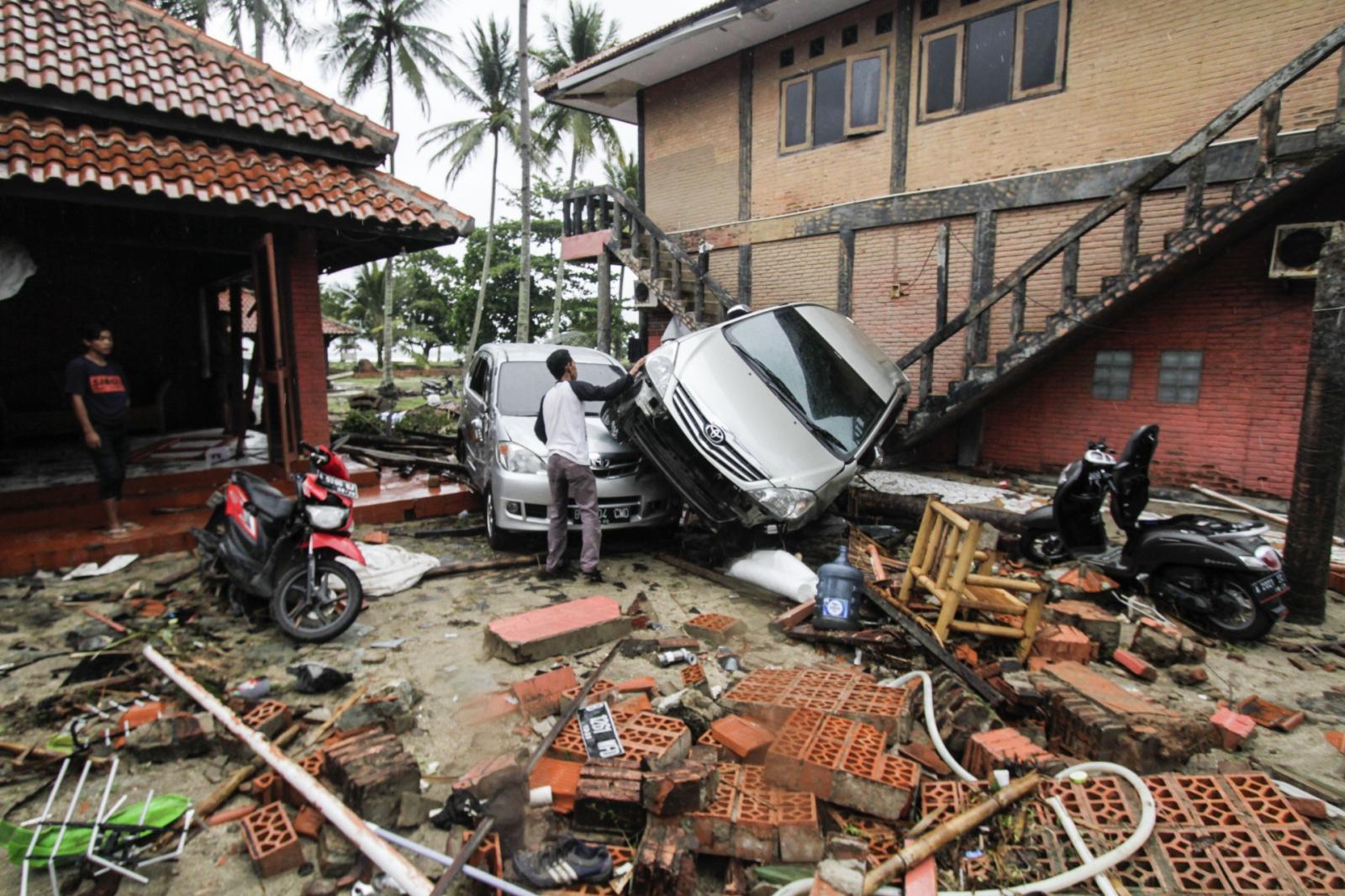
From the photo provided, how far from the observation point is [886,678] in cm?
446

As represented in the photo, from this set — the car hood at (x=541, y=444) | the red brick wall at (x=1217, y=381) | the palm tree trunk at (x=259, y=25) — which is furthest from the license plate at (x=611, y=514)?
the palm tree trunk at (x=259, y=25)

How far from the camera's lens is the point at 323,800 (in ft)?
9.37

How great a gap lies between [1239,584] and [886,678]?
9.10 ft

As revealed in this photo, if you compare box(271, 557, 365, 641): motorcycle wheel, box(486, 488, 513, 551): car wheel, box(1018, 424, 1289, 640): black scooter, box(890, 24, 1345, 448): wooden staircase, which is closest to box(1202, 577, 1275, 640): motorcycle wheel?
box(1018, 424, 1289, 640): black scooter

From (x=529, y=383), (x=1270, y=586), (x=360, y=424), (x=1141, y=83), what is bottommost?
(x=1270, y=586)

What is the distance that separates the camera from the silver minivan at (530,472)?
21.5 ft

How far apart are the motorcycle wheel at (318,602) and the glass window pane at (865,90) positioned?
1076 centimetres

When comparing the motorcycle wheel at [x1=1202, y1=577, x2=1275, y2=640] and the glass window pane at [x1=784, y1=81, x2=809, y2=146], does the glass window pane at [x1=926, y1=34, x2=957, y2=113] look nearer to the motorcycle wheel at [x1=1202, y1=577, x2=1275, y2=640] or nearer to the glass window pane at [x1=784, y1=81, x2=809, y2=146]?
the glass window pane at [x1=784, y1=81, x2=809, y2=146]

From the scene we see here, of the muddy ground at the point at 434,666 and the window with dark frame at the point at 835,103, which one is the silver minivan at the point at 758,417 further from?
the window with dark frame at the point at 835,103

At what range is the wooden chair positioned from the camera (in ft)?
14.9

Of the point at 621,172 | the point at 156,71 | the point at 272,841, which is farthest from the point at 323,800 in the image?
the point at 621,172

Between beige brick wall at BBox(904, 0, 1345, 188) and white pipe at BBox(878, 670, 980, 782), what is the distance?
28.0 ft

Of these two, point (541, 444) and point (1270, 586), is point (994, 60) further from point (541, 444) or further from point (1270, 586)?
point (541, 444)

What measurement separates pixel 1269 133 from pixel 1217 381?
3.19m
